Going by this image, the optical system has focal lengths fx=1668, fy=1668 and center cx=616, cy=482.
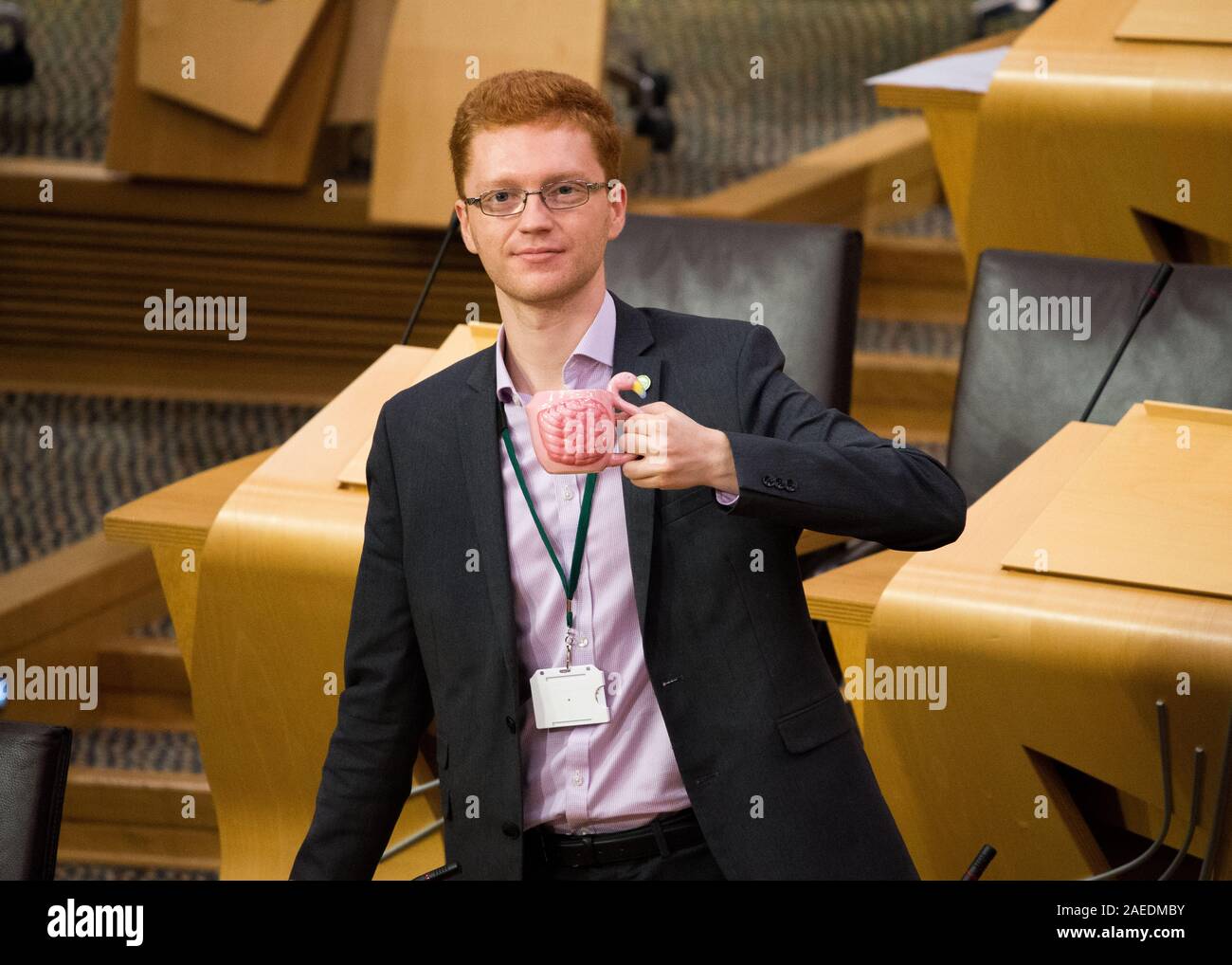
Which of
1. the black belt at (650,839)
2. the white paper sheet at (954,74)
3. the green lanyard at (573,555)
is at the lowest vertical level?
the black belt at (650,839)

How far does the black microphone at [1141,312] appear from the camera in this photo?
86.9 inches

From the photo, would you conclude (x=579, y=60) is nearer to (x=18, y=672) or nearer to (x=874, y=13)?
(x=18, y=672)

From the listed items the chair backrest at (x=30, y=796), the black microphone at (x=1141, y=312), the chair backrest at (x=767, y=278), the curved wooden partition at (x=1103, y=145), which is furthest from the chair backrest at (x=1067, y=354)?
the chair backrest at (x=30, y=796)

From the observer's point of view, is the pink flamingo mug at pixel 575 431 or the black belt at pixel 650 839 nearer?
the pink flamingo mug at pixel 575 431

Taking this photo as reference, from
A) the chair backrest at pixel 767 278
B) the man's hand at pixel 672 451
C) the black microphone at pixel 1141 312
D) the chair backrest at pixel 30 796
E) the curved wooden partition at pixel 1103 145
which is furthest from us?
the curved wooden partition at pixel 1103 145

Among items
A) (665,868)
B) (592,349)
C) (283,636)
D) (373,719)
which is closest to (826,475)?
(592,349)

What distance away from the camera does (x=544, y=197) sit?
1.29 m

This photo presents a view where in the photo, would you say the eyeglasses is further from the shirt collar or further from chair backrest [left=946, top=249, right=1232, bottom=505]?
chair backrest [left=946, top=249, right=1232, bottom=505]

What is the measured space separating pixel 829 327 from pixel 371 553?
1.24m

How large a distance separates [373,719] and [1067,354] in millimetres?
1340

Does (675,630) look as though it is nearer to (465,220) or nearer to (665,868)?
(665,868)

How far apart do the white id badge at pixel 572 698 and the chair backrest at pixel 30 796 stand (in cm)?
37

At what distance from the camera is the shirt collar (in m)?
1.33

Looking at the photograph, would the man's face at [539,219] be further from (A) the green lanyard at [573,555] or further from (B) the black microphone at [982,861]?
(B) the black microphone at [982,861]
